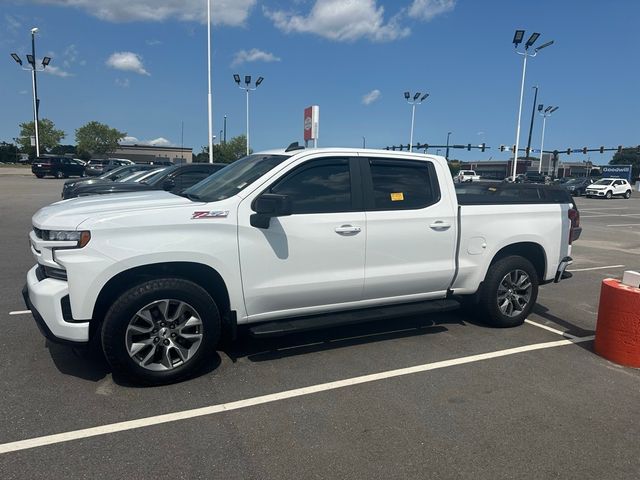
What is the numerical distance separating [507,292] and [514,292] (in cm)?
12

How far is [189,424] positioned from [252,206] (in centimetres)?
173

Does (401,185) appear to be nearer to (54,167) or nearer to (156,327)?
(156,327)

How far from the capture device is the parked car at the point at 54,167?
3561 cm

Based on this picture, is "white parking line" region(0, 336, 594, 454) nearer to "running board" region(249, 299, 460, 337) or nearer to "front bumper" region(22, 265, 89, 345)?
"running board" region(249, 299, 460, 337)

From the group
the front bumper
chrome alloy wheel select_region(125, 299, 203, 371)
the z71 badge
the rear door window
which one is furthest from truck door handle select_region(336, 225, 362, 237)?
the front bumper

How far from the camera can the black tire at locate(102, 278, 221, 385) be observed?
3.62m

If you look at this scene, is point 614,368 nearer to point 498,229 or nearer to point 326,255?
point 498,229

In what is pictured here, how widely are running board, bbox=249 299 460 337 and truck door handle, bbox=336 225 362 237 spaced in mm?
768

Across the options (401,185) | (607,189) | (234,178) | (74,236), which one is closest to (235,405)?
(74,236)

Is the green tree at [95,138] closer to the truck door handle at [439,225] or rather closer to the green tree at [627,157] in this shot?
the truck door handle at [439,225]

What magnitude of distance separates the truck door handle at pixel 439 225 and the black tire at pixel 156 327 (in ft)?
7.42

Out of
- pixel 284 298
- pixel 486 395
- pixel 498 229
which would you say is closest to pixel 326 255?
pixel 284 298

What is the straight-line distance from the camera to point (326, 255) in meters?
4.31

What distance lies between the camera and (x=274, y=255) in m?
4.11
